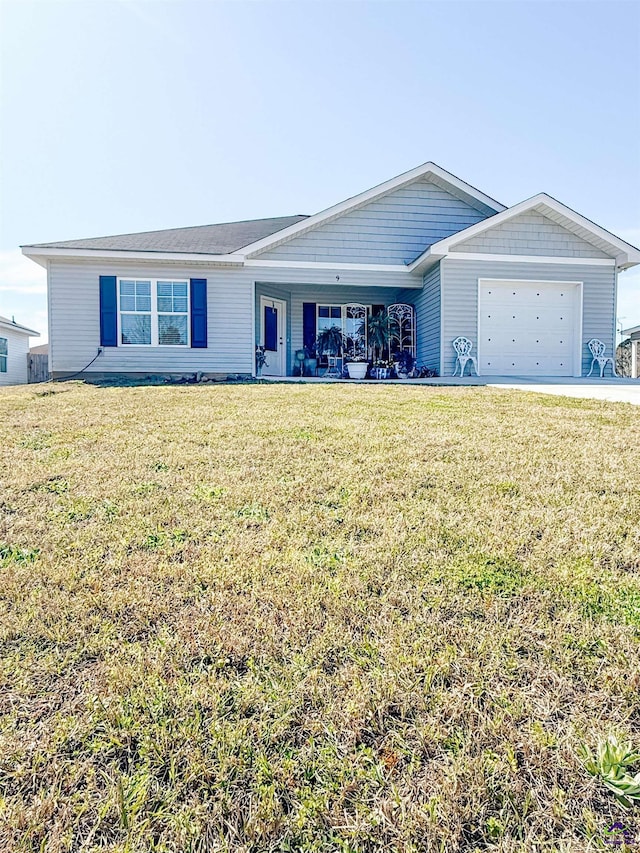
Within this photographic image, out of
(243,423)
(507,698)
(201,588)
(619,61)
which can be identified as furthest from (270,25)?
(507,698)

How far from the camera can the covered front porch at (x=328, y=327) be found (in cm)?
1347

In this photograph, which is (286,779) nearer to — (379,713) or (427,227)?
(379,713)

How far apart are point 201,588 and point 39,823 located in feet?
3.27

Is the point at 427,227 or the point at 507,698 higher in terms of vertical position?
the point at 427,227

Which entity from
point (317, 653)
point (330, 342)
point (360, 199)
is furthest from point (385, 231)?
point (317, 653)

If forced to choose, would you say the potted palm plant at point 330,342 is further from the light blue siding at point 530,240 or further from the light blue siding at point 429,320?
the light blue siding at point 530,240

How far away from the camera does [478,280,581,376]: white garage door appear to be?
11.5m

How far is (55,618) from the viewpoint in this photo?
191 centimetres

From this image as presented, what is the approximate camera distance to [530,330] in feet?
38.1

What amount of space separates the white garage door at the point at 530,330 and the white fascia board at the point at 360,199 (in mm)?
2959

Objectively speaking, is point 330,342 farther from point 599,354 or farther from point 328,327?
point 599,354

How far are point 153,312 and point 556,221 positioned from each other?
9755 millimetres

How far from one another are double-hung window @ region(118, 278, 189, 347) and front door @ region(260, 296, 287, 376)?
2.43 metres

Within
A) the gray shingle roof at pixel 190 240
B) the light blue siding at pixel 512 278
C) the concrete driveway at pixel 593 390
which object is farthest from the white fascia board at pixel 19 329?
the concrete driveway at pixel 593 390
